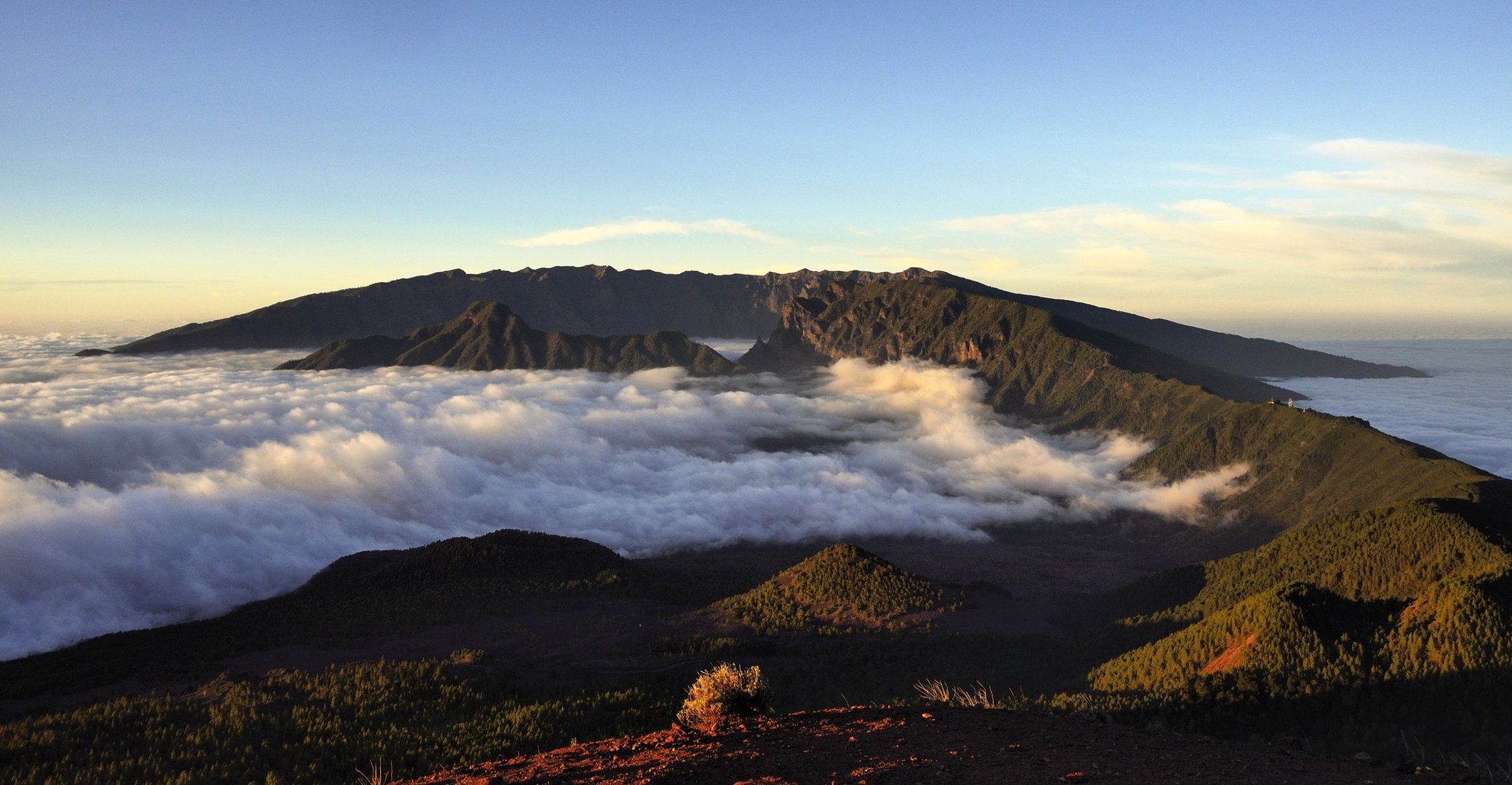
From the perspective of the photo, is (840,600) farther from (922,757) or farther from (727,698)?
(922,757)

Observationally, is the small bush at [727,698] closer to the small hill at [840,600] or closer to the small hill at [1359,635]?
the small hill at [1359,635]

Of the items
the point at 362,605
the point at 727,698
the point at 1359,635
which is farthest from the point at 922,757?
the point at 362,605

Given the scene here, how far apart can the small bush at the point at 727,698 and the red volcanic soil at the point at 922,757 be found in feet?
3.66

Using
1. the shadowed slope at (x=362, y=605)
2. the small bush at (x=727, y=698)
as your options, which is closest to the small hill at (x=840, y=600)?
the shadowed slope at (x=362, y=605)

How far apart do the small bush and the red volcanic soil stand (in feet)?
3.66

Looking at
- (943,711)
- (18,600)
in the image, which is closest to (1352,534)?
(943,711)

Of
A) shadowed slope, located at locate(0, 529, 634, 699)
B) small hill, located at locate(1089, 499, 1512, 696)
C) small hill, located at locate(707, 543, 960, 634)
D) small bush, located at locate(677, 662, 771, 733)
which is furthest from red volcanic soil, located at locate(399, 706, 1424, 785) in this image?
shadowed slope, located at locate(0, 529, 634, 699)

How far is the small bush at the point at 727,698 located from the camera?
76.4ft

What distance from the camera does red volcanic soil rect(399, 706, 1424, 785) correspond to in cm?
1645

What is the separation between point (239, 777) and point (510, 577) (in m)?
65.5

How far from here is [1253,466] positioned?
164 m

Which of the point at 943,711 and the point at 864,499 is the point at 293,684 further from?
the point at 864,499

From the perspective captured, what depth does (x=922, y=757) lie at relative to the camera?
17.6m

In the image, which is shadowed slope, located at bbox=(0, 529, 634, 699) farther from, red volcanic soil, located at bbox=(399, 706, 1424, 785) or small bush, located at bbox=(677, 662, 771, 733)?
red volcanic soil, located at bbox=(399, 706, 1424, 785)
